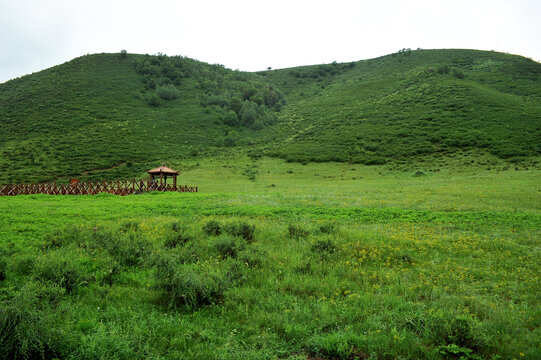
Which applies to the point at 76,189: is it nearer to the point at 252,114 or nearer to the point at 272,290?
the point at 272,290

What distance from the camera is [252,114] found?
85875 millimetres

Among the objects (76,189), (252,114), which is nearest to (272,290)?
(76,189)

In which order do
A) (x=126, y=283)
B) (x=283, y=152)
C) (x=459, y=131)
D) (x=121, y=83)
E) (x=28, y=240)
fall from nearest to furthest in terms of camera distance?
(x=126, y=283) → (x=28, y=240) → (x=459, y=131) → (x=283, y=152) → (x=121, y=83)

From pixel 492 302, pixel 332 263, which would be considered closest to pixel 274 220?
pixel 332 263

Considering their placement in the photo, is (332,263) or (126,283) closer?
(126,283)

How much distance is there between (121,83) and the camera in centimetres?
9281

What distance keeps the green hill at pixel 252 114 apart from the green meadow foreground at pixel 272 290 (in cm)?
4074

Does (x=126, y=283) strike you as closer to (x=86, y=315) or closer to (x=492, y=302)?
(x=86, y=315)

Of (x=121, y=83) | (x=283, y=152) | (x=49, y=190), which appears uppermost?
(x=121, y=83)

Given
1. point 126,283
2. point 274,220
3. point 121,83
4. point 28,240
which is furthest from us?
point 121,83

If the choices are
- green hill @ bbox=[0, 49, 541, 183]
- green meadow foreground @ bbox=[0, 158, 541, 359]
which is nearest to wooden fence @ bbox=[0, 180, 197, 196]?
green meadow foreground @ bbox=[0, 158, 541, 359]

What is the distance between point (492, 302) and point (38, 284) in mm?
8916

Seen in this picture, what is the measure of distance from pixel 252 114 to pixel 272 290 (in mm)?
82869

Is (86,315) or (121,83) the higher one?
(121,83)
